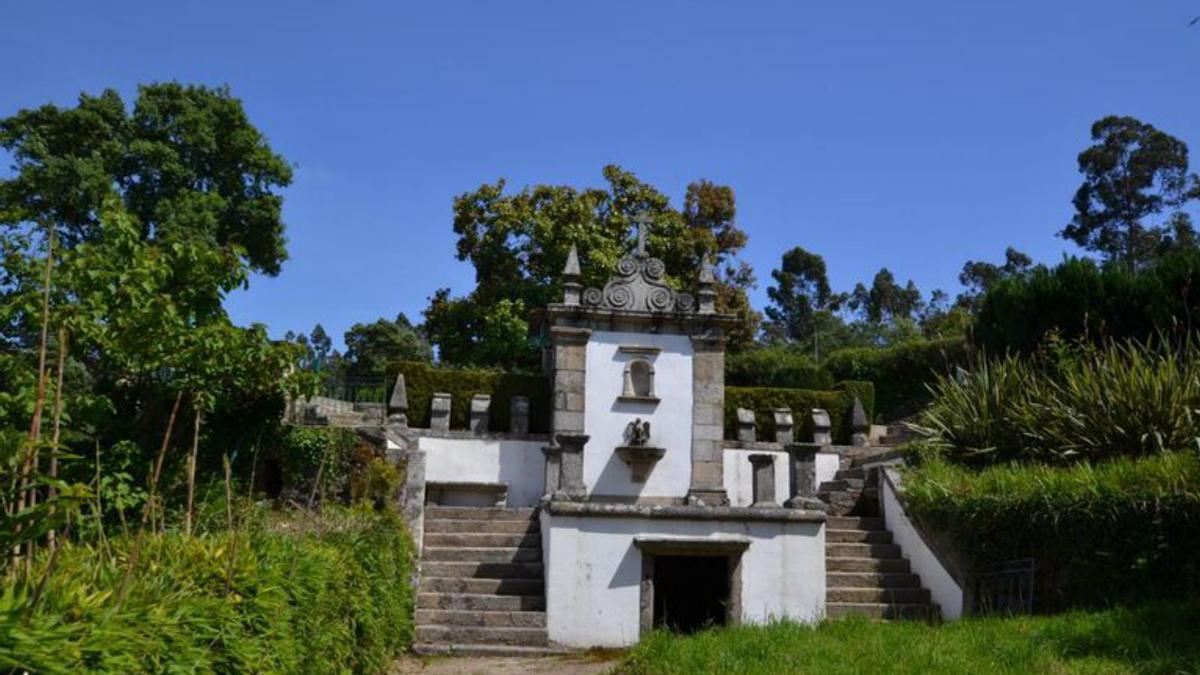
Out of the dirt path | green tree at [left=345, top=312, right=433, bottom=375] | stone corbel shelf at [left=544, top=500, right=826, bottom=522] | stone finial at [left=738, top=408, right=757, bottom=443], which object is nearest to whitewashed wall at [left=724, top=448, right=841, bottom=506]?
stone finial at [left=738, top=408, right=757, bottom=443]

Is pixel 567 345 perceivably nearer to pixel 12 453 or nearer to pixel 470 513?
pixel 470 513

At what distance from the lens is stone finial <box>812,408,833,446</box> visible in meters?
19.3

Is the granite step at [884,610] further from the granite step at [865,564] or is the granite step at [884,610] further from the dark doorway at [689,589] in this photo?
the dark doorway at [689,589]

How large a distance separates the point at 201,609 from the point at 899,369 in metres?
28.4

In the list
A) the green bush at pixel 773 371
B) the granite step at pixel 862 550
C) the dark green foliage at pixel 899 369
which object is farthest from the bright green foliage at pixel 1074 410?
the dark green foliage at pixel 899 369

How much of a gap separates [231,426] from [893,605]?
9938 mm

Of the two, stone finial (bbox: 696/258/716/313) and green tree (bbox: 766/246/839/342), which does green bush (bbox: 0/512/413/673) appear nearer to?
stone finial (bbox: 696/258/716/313)

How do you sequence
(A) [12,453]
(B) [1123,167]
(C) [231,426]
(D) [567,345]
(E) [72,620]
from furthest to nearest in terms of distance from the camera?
1. (B) [1123,167]
2. (D) [567,345]
3. (C) [231,426]
4. (A) [12,453]
5. (E) [72,620]

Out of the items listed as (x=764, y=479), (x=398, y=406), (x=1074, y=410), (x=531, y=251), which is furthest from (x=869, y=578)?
(x=531, y=251)

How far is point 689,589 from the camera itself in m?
13.1

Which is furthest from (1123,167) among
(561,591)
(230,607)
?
(230,607)

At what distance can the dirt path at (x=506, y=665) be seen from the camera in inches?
374

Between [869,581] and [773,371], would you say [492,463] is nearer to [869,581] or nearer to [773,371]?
[869,581]

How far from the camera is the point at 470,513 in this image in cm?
1385
